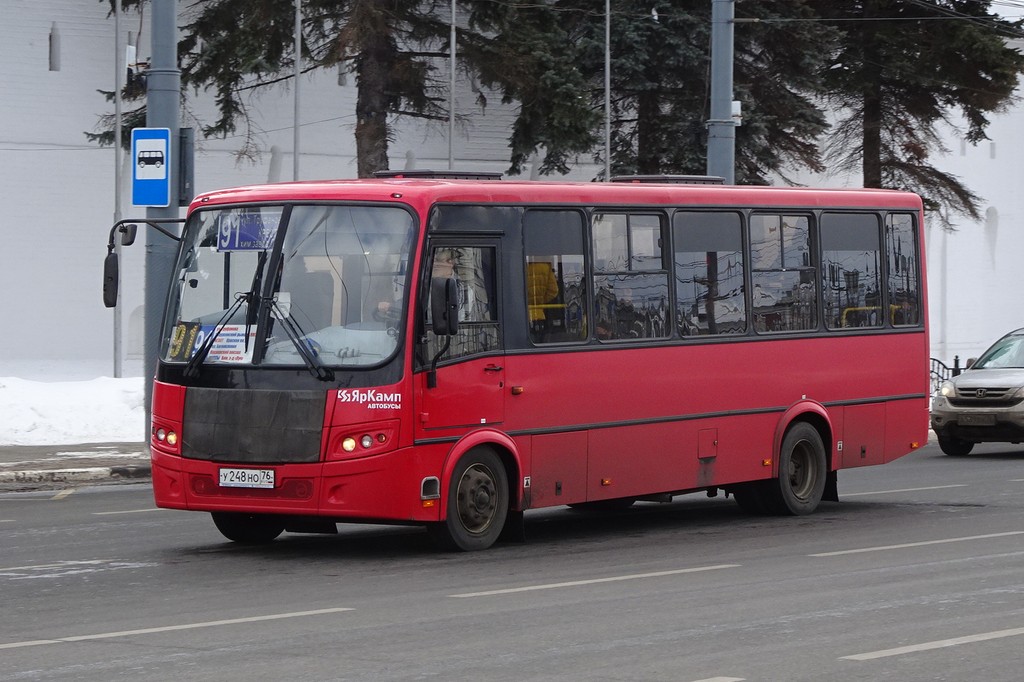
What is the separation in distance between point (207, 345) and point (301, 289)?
2.58 ft

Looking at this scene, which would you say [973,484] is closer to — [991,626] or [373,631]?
[991,626]

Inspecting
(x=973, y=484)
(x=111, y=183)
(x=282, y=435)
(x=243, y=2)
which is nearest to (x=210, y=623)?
(x=282, y=435)

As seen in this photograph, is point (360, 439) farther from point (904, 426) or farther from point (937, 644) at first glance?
point (904, 426)

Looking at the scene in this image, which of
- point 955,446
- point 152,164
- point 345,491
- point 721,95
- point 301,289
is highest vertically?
point 721,95

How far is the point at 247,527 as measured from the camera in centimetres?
1293

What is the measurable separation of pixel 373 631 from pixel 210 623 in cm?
86

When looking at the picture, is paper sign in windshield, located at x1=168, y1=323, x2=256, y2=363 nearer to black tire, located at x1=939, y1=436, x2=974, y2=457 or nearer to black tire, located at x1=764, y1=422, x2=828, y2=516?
black tire, located at x1=764, y1=422, x2=828, y2=516

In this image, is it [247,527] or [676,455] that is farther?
[676,455]

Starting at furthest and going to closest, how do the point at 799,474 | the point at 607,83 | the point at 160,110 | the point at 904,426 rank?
the point at 607,83 < the point at 160,110 < the point at 904,426 < the point at 799,474

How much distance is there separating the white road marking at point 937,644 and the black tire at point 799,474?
6.39 metres

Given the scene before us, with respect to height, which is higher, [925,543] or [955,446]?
[955,446]

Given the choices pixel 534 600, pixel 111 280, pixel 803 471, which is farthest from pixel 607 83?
pixel 534 600

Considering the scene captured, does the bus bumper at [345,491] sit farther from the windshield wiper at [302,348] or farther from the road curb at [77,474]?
the road curb at [77,474]

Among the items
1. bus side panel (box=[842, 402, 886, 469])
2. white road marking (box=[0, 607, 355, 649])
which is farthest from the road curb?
white road marking (box=[0, 607, 355, 649])
